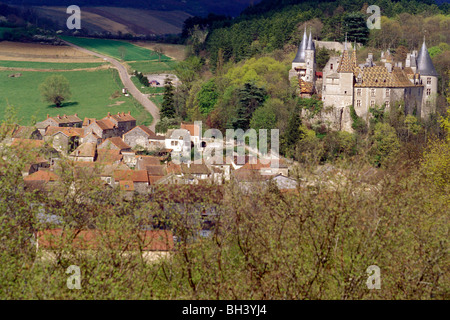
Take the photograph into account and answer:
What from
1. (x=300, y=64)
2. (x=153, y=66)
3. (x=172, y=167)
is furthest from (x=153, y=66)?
(x=172, y=167)

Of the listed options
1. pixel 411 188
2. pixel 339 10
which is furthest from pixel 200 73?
pixel 411 188

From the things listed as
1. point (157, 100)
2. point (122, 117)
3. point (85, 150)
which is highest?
point (157, 100)

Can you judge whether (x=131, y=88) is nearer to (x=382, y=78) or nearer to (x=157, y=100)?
(x=157, y=100)

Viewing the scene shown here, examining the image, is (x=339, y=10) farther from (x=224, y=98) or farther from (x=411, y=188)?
(x=411, y=188)

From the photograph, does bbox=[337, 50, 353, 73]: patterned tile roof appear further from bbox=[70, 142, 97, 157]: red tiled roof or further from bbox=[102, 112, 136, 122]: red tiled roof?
bbox=[102, 112, 136, 122]: red tiled roof

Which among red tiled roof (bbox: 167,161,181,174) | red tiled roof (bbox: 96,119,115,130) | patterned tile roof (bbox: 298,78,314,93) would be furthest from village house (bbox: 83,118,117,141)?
patterned tile roof (bbox: 298,78,314,93)

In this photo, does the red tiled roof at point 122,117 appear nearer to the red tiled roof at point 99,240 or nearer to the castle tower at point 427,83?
the castle tower at point 427,83

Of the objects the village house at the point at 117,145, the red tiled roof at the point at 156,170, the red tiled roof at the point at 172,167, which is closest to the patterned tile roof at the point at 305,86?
the red tiled roof at the point at 172,167
